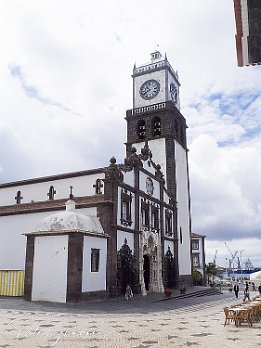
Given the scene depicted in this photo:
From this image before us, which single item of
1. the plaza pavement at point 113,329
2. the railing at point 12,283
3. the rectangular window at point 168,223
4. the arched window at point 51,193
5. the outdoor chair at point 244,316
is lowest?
the plaza pavement at point 113,329

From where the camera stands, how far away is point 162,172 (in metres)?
41.5

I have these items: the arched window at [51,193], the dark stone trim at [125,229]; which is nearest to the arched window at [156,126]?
the dark stone trim at [125,229]

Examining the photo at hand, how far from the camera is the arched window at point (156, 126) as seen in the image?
43.2 meters

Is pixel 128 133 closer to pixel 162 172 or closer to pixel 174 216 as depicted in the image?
pixel 162 172

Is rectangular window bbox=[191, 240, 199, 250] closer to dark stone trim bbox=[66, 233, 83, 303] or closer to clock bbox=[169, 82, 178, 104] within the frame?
clock bbox=[169, 82, 178, 104]

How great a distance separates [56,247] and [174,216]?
1940cm

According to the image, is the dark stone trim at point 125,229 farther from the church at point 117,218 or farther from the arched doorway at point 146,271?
the arched doorway at point 146,271

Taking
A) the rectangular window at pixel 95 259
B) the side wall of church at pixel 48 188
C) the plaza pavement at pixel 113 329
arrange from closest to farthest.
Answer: the plaza pavement at pixel 113 329 < the rectangular window at pixel 95 259 < the side wall of church at pixel 48 188

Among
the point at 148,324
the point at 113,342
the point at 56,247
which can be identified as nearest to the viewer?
the point at 113,342

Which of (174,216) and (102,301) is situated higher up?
(174,216)

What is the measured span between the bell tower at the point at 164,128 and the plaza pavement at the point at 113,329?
72.3 ft

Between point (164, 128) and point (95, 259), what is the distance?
68.0 ft

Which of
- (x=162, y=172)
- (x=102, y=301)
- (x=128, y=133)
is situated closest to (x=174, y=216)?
(x=162, y=172)

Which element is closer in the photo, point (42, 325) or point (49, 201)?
point (42, 325)
